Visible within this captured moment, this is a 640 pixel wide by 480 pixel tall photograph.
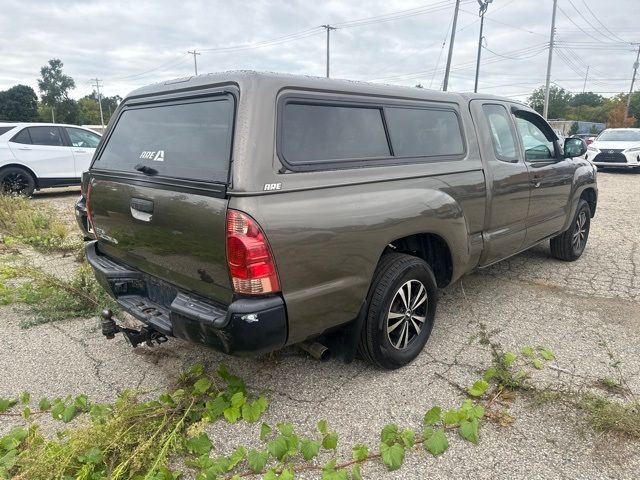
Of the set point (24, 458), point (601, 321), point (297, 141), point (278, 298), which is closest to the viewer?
point (24, 458)

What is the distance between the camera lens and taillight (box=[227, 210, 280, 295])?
85.0 inches

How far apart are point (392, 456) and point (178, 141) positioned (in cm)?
206

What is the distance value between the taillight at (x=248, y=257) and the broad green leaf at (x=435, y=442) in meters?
1.15

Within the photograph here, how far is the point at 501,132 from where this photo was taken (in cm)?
410

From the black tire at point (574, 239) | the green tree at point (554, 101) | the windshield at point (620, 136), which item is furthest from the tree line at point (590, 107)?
the black tire at point (574, 239)

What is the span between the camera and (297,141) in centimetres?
247

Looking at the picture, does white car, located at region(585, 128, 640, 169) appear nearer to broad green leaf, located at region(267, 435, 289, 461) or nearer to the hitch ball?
broad green leaf, located at region(267, 435, 289, 461)

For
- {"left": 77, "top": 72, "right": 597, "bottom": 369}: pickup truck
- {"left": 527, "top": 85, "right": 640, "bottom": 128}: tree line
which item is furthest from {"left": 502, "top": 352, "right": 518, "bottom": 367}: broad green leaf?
{"left": 527, "top": 85, "right": 640, "bottom": 128}: tree line

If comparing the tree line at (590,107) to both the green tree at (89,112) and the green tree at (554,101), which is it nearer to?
the green tree at (554,101)

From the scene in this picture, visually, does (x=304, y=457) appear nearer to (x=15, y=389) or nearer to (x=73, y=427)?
(x=73, y=427)

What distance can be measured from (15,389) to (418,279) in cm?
275

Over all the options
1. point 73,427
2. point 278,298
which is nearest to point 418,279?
point 278,298

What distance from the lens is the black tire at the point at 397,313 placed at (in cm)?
282

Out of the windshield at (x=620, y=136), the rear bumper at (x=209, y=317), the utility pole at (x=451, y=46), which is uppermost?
the utility pole at (x=451, y=46)
